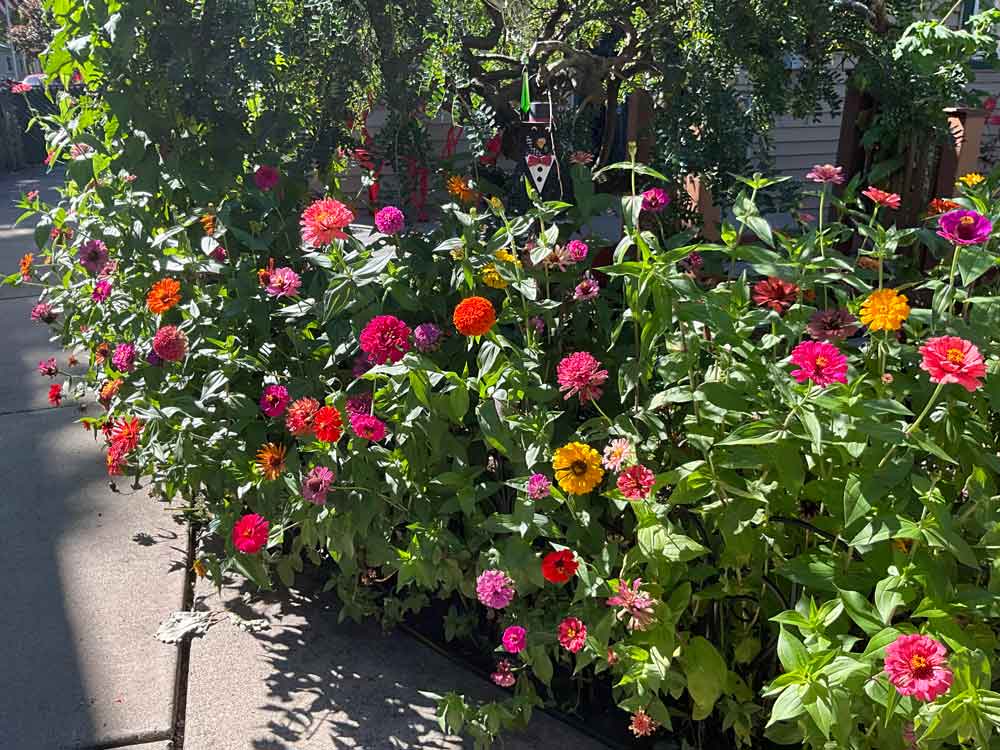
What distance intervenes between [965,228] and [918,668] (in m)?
0.79

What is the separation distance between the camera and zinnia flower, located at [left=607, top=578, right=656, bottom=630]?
1716 mm

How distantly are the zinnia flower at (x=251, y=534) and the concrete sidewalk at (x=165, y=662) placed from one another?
425 millimetres

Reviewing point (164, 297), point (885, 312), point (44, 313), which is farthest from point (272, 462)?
point (44, 313)

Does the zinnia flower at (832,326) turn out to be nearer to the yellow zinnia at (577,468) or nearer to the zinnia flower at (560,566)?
the yellow zinnia at (577,468)

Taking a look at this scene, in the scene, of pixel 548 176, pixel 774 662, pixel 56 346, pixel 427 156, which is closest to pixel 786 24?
pixel 548 176

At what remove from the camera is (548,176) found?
2475mm

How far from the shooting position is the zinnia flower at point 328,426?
192 cm

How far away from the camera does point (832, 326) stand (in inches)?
69.3

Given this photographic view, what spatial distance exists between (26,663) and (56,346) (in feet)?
9.85

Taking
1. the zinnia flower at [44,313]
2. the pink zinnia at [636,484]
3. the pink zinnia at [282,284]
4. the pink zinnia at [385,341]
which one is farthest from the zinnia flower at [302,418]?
the zinnia flower at [44,313]

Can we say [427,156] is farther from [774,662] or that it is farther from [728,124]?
[774,662]

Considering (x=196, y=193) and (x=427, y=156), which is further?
(x=427, y=156)

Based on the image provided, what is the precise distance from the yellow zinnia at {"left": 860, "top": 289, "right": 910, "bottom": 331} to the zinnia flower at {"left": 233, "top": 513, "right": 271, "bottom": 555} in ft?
4.55

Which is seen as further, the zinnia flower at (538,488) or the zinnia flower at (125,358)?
the zinnia flower at (125,358)
